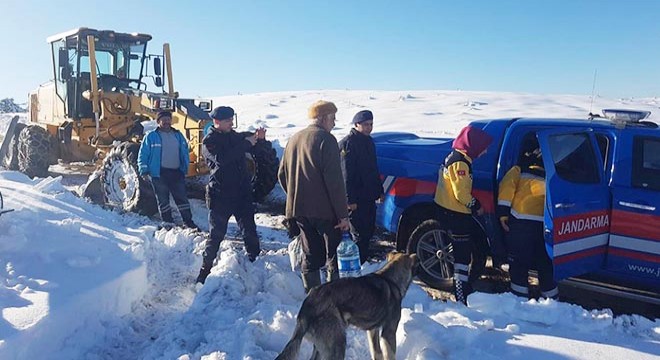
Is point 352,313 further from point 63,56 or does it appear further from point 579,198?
point 63,56

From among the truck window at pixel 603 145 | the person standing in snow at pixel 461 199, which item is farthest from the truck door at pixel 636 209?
the person standing in snow at pixel 461 199

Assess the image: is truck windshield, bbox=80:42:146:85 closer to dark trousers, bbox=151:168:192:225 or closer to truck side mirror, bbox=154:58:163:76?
truck side mirror, bbox=154:58:163:76

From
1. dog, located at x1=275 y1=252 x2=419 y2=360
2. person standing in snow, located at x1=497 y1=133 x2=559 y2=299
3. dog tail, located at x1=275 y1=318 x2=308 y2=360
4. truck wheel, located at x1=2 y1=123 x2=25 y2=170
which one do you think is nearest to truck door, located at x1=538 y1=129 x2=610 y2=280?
person standing in snow, located at x1=497 y1=133 x2=559 y2=299

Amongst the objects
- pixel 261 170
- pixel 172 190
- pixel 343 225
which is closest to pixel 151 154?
pixel 172 190

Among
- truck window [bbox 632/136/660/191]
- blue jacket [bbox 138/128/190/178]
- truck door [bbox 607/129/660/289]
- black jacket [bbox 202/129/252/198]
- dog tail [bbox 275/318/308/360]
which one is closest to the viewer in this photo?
dog tail [bbox 275/318/308/360]

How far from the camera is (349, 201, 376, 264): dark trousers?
17.5 feet

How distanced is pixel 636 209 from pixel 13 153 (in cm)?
1240

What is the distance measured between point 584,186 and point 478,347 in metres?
1.99

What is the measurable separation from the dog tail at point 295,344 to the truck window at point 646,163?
3.33 m

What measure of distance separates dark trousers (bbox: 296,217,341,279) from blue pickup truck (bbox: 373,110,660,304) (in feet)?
3.95

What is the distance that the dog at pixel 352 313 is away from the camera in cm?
300

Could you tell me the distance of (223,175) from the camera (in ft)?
16.8

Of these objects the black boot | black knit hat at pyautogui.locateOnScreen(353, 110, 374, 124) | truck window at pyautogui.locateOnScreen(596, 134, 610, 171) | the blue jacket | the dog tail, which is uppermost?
black knit hat at pyautogui.locateOnScreen(353, 110, 374, 124)

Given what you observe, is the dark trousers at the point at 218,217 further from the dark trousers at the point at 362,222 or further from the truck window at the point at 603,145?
the truck window at the point at 603,145
